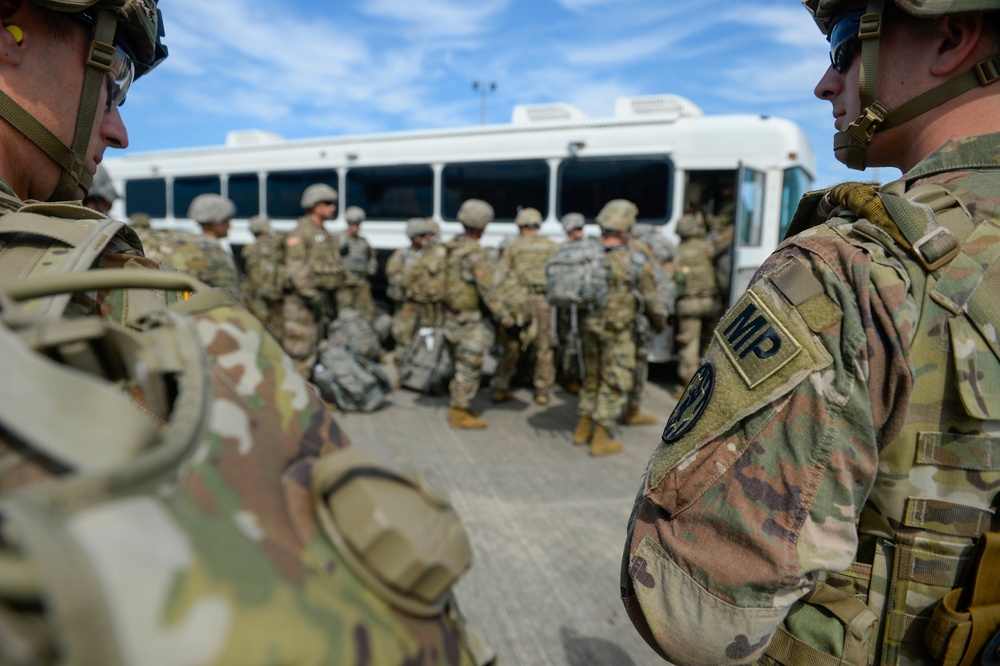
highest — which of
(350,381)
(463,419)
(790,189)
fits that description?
(790,189)

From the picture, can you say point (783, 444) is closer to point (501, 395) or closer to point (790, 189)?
point (501, 395)

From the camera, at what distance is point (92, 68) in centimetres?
128

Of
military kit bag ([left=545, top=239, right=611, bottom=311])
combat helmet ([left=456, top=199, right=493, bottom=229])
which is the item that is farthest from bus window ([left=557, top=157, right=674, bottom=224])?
military kit bag ([left=545, top=239, right=611, bottom=311])

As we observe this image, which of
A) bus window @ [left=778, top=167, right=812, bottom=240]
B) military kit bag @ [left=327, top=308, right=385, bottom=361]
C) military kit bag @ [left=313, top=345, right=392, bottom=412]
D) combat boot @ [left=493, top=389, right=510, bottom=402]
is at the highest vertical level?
bus window @ [left=778, top=167, right=812, bottom=240]

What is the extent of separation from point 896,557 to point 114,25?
6.27 feet

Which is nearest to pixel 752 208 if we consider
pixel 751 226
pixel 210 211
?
pixel 751 226

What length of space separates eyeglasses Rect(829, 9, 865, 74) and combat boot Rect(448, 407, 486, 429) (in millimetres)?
4679

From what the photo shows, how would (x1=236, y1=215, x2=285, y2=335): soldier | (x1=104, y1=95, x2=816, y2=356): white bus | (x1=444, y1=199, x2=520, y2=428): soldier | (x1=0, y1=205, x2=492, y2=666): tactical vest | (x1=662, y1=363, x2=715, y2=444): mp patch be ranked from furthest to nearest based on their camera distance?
1. (x1=236, y1=215, x2=285, y2=335): soldier
2. (x1=104, y1=95, x2=816, y2=356): white bus
3. (x1=444, y1=199, x2=520, y2=428): soldier
4. (x1=662, y1=363, x2=715, y2=444): mp patch
5. (x1=0, y1=205, x2=492, y2=666): tactical vest

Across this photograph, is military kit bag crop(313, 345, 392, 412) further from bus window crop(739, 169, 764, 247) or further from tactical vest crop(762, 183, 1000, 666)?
tactical vest crop(762, 183, 1000, 666)

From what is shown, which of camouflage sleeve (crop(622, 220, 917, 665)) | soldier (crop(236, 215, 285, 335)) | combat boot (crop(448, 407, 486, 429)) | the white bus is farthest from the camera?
soldier (crop(236, 215, 285, 335))

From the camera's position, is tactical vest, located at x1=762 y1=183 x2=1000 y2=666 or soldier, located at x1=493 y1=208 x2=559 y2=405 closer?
tactical vest, located at x1=762 y1=183 x2=1000 y2=666

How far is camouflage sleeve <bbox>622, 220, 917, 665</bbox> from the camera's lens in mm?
1046

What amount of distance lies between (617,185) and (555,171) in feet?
2.77

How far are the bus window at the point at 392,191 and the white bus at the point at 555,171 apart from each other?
2 cm
